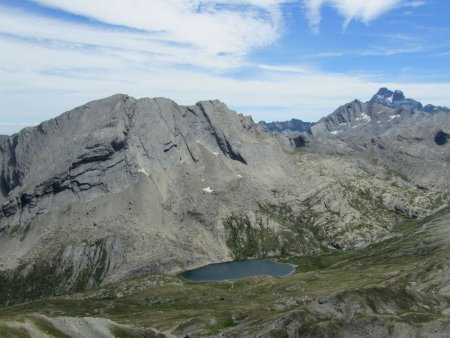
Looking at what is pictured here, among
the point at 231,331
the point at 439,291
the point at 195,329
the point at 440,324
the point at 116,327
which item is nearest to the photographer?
the point at 440,324

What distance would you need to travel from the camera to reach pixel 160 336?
14912cm

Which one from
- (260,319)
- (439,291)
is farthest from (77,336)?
(439,291)

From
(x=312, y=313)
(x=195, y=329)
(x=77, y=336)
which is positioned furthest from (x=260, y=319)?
(x=77, y=336)

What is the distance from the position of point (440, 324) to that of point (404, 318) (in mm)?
9001

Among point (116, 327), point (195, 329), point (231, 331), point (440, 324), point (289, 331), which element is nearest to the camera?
point (440, 324)

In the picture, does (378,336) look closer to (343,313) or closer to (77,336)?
(343,313)

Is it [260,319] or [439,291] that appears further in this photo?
[439,291]

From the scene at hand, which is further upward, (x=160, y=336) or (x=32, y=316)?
(x=32, y=316)

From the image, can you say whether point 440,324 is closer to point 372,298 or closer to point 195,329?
point 372,298

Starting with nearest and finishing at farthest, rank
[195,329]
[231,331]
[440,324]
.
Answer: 1. [440,324]
2. [231,331]
3. [195,329]

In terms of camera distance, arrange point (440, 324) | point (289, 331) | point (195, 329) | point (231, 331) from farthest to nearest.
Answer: point (195, 329) < point (231, 331) < point (289, 331) < point (440, 324)

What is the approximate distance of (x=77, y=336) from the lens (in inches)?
5472

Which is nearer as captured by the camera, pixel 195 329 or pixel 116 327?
pixel 116 327

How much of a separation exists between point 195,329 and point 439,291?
93.7 m
